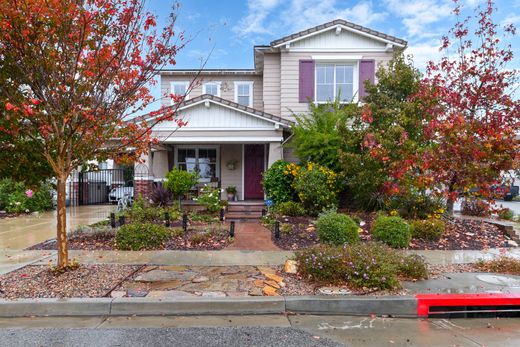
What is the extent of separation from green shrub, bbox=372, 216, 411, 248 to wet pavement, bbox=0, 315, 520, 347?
310 centimetres

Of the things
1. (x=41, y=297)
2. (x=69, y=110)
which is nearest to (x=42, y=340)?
(x=41, y=297)

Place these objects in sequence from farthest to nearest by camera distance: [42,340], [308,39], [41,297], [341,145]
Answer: [308,39] < [341,145] < [41,297] < [42,340]

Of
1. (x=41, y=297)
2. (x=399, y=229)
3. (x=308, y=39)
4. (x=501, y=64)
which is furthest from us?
(x=308, y=39)

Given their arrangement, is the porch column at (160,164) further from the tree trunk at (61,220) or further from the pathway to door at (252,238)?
the tree trunk at (61,220)

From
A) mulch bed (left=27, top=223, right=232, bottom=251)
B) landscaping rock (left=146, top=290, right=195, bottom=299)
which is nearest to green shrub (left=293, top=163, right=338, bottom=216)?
mulch bed (left=27, top=223, right=232, bottom=251)

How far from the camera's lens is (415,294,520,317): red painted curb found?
Answer: 4617mm

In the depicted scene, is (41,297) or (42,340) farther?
(41,297)

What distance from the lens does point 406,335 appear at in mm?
4008

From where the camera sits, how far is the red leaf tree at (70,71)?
478 cm

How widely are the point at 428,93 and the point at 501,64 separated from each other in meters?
2.14

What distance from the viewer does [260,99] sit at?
52.2 feet

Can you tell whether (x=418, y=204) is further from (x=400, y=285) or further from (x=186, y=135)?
(x=186, y=135)

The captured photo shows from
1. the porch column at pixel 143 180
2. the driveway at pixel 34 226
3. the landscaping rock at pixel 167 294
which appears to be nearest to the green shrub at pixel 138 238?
the driveway at pixel 34 226

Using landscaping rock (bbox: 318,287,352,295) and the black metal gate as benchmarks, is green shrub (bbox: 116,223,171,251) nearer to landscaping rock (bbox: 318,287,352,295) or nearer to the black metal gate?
landscaping rock (bbox: 318,287,352,295)
